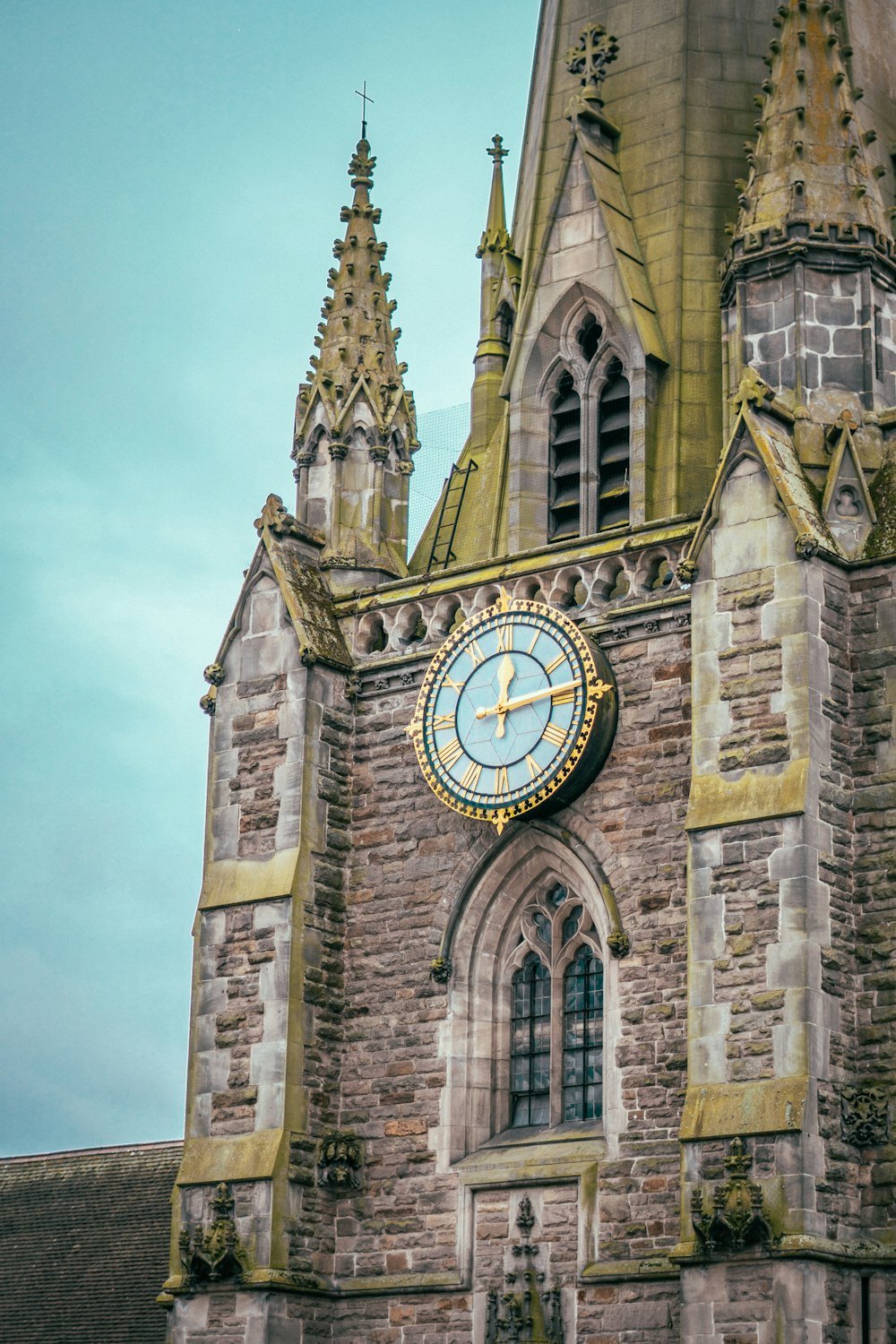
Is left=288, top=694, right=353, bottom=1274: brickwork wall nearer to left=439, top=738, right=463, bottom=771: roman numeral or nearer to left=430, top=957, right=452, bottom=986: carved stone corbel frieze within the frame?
left=430, top=957, right=452, bottom=986: carved stone corbel frieze

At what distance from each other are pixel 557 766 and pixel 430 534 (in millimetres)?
5801

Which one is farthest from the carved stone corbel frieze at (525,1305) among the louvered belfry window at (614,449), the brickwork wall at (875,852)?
the louvered belfry window at (614,449)

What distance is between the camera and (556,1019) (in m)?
28.6

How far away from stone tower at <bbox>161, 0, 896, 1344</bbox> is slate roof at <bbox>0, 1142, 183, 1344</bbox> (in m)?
4.70

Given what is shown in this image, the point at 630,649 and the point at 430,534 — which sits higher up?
the point at 430,534

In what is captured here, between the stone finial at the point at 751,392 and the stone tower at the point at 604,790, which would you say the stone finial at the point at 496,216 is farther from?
the stone finial at the point at 751,392

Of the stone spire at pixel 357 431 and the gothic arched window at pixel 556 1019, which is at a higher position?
the stone spire at pixel 357 431

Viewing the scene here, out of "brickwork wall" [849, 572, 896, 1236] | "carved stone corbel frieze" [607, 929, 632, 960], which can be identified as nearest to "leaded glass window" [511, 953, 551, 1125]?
"carved stone corbel frieze" [607, 929, 632, 960]

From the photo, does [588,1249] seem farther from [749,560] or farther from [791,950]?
[749,560]

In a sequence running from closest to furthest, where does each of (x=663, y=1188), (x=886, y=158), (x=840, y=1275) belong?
(x=840, y=1275) → (x=663, y=1188) → (x=886, y=158)

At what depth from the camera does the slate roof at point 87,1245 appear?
33375mm

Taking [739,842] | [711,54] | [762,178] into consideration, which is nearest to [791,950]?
[739,842]

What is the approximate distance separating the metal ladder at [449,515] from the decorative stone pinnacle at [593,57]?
4.56 meters

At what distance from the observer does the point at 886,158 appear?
1240 inches
